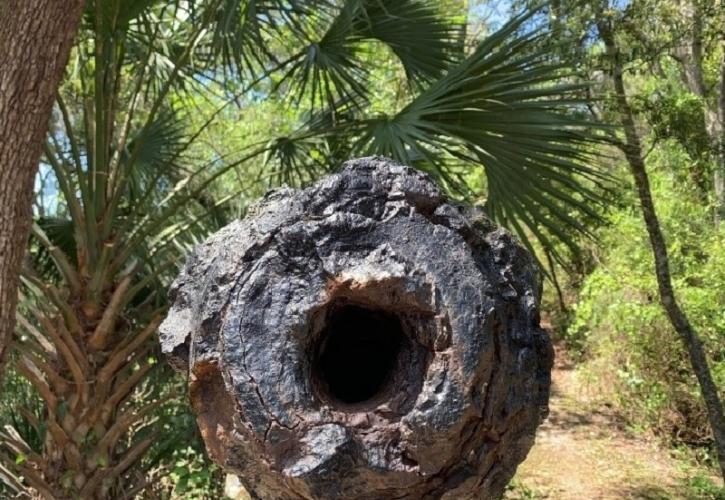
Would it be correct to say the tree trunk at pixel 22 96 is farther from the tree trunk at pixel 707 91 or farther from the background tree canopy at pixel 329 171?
the tree trunk at pixel 707 91

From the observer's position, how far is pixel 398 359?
101 centimetres

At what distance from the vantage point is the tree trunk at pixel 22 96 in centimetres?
220

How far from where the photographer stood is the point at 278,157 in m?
3.78

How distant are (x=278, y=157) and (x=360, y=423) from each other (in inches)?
118

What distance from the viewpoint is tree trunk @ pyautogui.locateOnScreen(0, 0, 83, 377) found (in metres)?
2.20

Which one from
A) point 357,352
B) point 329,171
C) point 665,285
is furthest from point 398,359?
point 665,285

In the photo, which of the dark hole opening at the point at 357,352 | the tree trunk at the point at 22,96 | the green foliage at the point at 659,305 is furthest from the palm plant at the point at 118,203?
the green foliage at the point at 659,305

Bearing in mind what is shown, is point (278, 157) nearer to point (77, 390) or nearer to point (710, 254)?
point (77, 390)

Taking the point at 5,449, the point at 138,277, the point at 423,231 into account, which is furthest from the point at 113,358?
the point at 423,231

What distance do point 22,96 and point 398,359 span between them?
5.80 feet

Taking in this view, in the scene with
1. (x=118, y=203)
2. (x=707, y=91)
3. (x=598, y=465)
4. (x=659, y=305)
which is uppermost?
(x=707, y=91)

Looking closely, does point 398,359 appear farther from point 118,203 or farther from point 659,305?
point 659,305

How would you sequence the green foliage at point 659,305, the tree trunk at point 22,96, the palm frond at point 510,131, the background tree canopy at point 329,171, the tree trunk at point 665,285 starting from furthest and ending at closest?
the green foliage at point 659,305
the tree trunk at point 665,285
the background tree canopy at point 329,171
the palm frond at point 510,131
the tree trunk at point 22,96

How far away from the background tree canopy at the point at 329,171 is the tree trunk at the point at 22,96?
0.32 meters
